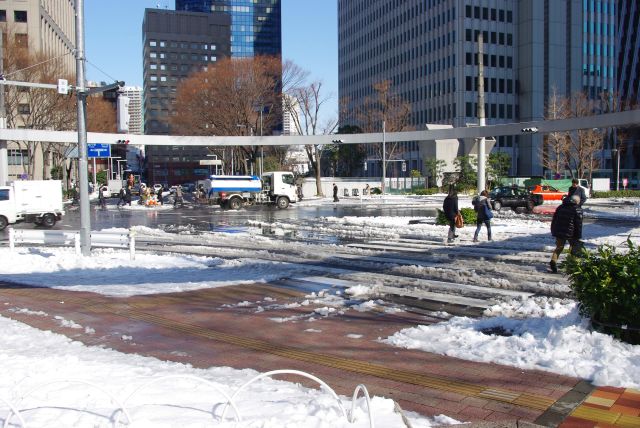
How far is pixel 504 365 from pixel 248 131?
5018 cm

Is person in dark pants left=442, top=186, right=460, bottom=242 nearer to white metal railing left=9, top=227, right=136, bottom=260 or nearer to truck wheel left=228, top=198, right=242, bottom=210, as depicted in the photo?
white metal railing left=9, top=227, right=136, bottom=260

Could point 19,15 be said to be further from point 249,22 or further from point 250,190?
point 249,22

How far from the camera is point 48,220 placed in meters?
27.7

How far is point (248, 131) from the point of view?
55.0 metres

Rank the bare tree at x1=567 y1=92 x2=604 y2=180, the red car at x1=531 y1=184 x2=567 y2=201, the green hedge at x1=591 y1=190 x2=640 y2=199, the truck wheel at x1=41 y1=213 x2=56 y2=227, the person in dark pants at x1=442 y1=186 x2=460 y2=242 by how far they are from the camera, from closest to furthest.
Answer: the person in dark pants at x1=442 y1=186 x2=460 y2=242, the truck wheel at x1=41 y1=213 x2=56 y2=227, the red car at x1=531 y1=184 x2=567 y2=201, the green hedge at x1=591 y1=190 x2=640 y2=199, the bare tree at x1=567 y1=92 x2=604 y2=180

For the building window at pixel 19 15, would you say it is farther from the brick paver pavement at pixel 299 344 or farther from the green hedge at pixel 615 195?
the brick paver pavement at pixel 299 344

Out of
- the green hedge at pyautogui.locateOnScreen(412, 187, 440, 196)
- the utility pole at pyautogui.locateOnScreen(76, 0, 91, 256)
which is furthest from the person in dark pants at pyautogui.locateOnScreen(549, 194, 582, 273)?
the green hedge at pyautogui.locateOnScreen(412, 187, 440, 196)

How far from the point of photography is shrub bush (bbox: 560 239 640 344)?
6.41 metres

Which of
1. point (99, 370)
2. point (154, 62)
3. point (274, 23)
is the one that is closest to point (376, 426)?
point (99, 370)

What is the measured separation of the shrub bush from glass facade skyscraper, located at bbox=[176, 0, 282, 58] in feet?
577

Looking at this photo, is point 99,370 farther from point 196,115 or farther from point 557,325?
point 196,115

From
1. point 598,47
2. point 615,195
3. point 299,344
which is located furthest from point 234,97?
point 598,47

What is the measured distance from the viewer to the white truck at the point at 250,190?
40469 mm

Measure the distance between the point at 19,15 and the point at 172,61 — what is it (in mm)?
63412
